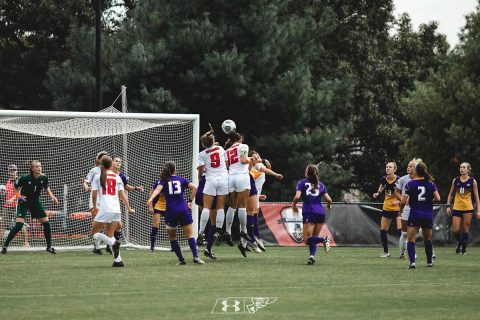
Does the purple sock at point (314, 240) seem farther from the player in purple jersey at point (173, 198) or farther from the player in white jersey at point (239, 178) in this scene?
the player in purple jersey at point (173, 198)

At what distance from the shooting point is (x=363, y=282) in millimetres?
14727

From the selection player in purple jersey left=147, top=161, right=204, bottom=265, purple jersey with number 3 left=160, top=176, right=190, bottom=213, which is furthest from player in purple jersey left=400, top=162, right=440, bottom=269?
purple jersey with number 3 left=160, top=176, right=190, bottom=213

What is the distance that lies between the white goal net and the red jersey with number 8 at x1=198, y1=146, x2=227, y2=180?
4.63 meters

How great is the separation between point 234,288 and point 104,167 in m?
5.14

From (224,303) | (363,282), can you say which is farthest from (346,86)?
(224,303)

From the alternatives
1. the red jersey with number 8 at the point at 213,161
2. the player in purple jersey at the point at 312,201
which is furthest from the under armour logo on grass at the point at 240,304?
the red jersey with number 8 at the point at 213,161

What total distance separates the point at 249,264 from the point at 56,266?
3.37 metres

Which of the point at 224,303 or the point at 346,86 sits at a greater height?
the point at 346,86

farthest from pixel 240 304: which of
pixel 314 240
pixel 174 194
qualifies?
pixel 314 240

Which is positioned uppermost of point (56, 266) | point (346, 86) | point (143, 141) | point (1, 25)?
point (1, 25)

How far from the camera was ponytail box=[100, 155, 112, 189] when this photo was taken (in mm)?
17719

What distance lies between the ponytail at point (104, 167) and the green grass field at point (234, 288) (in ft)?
4.94

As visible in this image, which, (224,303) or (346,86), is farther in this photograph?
(346,86)

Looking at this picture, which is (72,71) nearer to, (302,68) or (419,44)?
(302,68)
